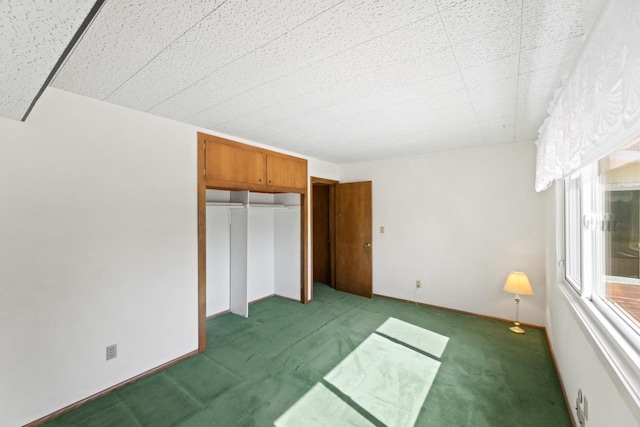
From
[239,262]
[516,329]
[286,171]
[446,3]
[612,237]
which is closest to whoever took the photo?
[446,3]

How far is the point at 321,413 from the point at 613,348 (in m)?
1.75

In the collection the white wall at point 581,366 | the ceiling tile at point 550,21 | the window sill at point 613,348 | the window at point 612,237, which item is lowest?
the white wall at point 581,366

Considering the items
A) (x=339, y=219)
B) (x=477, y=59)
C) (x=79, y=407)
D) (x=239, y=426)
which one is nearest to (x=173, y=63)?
(x=477, y=59)

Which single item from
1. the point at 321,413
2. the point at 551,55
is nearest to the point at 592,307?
the point at 551,55

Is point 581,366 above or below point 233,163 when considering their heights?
below

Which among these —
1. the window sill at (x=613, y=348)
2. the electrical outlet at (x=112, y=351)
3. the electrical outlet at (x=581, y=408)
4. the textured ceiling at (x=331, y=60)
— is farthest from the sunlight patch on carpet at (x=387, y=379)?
the textured ceiling at (x=331, y=60)

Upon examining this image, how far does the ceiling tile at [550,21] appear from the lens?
42.4 inches

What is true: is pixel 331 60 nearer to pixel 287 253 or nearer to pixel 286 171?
pixel 286 171

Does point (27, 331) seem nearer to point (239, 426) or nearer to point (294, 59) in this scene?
point (239, 426)

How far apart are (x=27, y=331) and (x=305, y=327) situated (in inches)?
97.9

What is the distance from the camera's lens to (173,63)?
1.53 m

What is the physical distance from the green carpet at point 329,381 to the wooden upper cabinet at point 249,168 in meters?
1.84

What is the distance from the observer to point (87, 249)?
203cm

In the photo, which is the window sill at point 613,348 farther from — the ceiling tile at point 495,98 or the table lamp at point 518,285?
the ceiling tile at point 495,98
